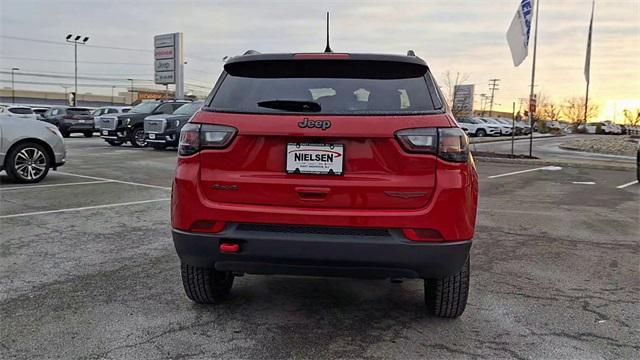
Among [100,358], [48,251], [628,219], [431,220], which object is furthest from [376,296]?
[628,219]

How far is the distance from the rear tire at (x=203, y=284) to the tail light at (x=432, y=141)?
1.56 m

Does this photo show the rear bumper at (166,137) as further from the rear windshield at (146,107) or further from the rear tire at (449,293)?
the rear tire at (449,293)

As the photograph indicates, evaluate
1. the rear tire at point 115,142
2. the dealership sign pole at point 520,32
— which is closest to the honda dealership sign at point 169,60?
the rear tire at point 115,142

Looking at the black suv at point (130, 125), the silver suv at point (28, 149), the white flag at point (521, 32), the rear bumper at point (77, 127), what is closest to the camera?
the silver suv at point (28, 149)

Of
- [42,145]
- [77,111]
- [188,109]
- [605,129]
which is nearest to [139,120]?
[188,109]

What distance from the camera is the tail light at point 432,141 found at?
2857mm

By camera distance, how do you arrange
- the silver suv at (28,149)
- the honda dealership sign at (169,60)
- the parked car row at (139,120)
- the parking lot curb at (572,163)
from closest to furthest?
the silver suv at (28,149)
the parking lot curb at (572,163)
the parked car row at (139,120)
the honda dealership sign at (169,60)

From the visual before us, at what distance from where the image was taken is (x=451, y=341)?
3.18 meters

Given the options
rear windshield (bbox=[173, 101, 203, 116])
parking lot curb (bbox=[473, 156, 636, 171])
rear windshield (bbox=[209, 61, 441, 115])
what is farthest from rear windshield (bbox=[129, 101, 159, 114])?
rear windshield (bbox=[209, 61, 441, 115])

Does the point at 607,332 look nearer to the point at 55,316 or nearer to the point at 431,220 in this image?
the point at 431,220

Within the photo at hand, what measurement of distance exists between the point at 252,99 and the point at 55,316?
1.94 meters

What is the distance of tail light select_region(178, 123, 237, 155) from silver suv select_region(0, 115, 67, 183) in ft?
24.1

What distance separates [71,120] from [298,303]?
88.5 ft

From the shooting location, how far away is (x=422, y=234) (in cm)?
285
